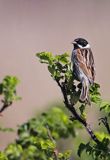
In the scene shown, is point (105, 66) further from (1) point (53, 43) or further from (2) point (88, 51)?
(2) point (88, 51)

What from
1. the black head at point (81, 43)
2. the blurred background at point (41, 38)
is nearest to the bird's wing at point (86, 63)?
the black head at point (81, 43)

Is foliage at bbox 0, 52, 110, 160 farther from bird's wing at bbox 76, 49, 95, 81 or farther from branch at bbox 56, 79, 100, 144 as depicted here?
bird's wing at bbox 76, 49, 95, 81

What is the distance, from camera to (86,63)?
610 centimetres

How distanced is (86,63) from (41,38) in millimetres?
10068

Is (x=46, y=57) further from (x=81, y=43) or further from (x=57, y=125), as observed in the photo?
(x=81, y=43)

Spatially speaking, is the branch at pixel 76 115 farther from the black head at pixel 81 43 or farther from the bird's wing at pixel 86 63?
the black head at pixel 81 43

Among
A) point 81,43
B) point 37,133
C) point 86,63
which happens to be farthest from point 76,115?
point 81,43

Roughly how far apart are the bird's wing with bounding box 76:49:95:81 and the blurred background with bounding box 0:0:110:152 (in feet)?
18.2

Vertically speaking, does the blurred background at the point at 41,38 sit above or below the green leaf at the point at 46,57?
below

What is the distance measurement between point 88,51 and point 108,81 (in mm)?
7645

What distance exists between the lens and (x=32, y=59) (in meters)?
15.0

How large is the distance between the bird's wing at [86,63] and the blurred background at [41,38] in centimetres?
556

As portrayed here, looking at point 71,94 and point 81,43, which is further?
point 81,43

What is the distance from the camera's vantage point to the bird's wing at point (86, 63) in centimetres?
590
